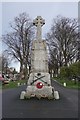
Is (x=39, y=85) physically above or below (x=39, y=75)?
below

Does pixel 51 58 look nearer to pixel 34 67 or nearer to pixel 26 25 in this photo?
pixel 26 25

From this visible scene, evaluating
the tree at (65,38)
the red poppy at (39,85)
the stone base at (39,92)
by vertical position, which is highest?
the tree at (65,38)

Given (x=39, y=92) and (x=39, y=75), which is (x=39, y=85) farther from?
(x=39, y=75)

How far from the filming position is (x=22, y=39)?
54969 mm

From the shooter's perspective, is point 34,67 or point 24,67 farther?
point 24,67

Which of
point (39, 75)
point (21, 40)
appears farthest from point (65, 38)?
point (39, 75)

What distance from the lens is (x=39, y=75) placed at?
18.9 meters

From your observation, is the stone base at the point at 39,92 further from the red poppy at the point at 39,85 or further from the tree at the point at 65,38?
the tree at the point at 65,38

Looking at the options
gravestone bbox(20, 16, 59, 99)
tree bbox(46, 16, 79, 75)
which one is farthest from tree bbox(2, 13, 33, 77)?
gravestone bbox(20, 16, 59, 99)

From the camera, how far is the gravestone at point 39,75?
17.9m

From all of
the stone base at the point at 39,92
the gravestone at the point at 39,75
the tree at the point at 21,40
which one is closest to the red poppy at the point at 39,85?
the gravestone at the point at 39,75

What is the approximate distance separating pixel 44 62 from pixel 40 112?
7.82m

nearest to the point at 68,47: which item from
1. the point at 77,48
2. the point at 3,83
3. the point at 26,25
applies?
the point at 77,48

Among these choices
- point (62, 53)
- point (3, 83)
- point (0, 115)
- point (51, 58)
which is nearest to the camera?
point (0, 115)
